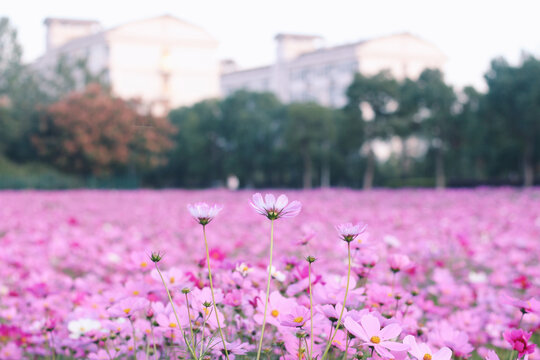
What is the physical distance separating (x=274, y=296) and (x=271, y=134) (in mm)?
36178

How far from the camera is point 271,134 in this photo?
37.6 metres

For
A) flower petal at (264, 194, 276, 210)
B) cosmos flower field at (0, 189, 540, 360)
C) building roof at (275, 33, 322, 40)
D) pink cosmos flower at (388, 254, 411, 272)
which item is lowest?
cosmos flower field at (0, 189, 540, 360)

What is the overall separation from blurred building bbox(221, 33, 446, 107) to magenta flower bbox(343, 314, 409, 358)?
48.2 metres

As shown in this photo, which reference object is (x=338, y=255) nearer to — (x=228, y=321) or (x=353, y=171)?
(x=228, y=321)

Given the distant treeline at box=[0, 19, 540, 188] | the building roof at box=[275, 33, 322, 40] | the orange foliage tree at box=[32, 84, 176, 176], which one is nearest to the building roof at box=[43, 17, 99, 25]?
the building roof at box=[275, 33, 322, 40]

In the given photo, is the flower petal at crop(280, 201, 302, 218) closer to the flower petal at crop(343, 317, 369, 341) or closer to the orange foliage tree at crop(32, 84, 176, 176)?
the flower petal at crop(343, 317, 369, 341)

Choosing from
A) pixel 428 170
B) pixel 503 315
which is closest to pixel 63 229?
pixel 503 315

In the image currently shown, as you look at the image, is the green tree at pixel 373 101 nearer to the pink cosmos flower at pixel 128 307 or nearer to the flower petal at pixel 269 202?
the pink cosmos flower at pixel 128 307

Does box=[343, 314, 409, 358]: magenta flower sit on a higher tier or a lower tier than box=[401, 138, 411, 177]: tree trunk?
lower

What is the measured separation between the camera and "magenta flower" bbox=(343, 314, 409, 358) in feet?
3.65

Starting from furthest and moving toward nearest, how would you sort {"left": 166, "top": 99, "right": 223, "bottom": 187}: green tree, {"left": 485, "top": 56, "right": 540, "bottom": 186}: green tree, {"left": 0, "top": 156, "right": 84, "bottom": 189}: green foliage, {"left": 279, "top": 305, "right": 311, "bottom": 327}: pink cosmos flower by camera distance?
{"left": 166, "top": 99, "right": 223, "bottom": 187}: green tree
{"left": 0, "top": 156, "right": 84, "bottom": 189}: green foliage
{"left": 485, "top": 56, "right": 540, "bottom": 186}: green tree
{"left": 279, "top": 305, "right": 311, "bottom": 327}: pink cosmos flower

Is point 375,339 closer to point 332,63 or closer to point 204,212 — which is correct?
point 204,212

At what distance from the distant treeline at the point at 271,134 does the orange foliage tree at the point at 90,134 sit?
6 cm

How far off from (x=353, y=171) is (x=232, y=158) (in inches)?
291
